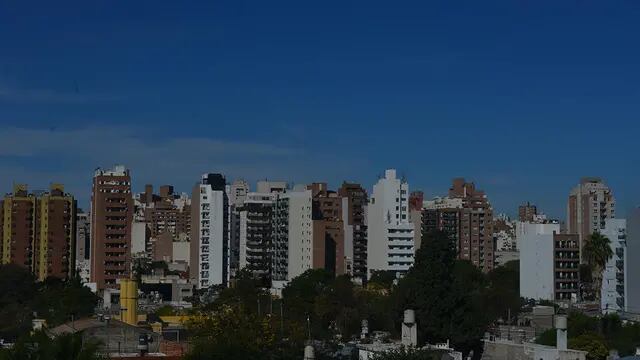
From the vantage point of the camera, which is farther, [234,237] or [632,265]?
[234,237]

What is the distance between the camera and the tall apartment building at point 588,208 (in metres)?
100

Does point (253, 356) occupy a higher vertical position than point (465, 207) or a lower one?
lower

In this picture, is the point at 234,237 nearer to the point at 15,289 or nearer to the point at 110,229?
the point at 110,229

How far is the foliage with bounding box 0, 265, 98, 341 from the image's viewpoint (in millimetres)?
46594

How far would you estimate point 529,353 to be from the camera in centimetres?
2388

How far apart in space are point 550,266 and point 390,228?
18706 millimetres

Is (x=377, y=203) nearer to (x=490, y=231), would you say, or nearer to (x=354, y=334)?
(x=490, y=231)

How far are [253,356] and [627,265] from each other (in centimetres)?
3763

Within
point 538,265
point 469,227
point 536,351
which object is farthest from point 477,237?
point 536,351

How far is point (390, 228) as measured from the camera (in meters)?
84.8

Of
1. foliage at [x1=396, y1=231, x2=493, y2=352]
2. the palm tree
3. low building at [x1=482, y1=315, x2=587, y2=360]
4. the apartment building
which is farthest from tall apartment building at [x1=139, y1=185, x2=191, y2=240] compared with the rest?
low building at [x1=482, y1=315, x2=587, y2=360]

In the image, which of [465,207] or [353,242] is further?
[465,207]

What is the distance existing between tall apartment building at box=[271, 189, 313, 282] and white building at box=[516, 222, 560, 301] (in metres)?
18.3

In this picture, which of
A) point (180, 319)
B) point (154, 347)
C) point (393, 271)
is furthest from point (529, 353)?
point (393, 271)
